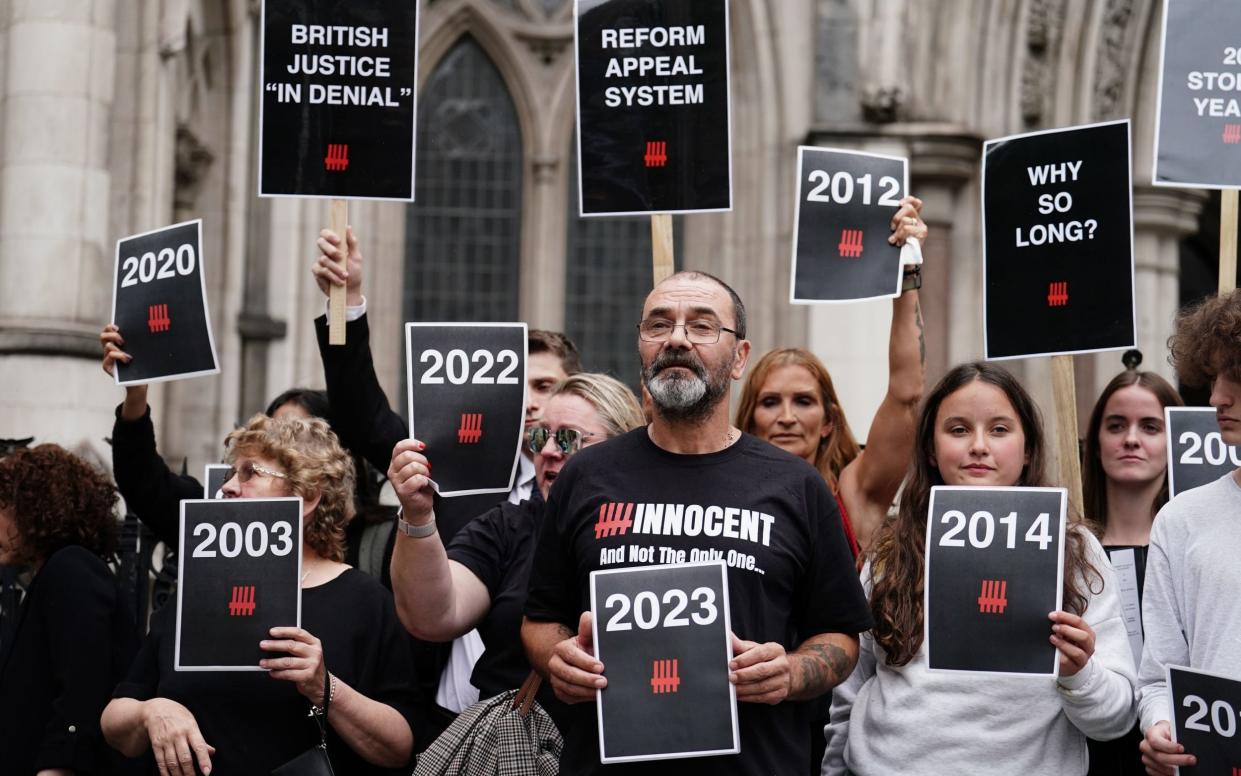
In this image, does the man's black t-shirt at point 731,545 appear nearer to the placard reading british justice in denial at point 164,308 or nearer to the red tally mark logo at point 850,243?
the red tally mark logo at point 850,243

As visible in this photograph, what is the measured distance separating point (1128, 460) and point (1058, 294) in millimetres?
501

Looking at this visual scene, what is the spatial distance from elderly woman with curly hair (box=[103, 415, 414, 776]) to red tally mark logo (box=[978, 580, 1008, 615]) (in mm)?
1405

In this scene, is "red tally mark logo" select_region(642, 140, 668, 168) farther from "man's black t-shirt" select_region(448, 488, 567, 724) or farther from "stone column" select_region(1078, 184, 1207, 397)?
Answer: "stone column" select_region(1078, 184, 1207, 397)

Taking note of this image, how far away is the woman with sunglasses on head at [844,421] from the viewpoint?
5.19 m

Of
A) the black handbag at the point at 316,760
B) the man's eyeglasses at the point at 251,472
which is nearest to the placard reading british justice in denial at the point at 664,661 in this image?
the black handbag at the point at 316,760

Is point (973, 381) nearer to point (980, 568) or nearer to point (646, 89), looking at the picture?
point (980, 568)

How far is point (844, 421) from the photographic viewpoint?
18.8 ft

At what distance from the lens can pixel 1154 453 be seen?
5402mm

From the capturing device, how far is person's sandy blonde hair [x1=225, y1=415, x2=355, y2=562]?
4820 millimetres

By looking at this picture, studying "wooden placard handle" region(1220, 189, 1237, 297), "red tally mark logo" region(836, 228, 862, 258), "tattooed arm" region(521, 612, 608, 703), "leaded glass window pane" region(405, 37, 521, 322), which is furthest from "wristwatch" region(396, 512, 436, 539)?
"leaded glass window pane" region(405, 37, 521, 322)

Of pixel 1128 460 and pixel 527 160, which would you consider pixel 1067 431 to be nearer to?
pixel 1128 460

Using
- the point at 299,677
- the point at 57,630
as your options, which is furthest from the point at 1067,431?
the point at 57,630

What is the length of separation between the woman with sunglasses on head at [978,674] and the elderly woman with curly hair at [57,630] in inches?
77.2

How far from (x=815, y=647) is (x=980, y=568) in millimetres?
429
